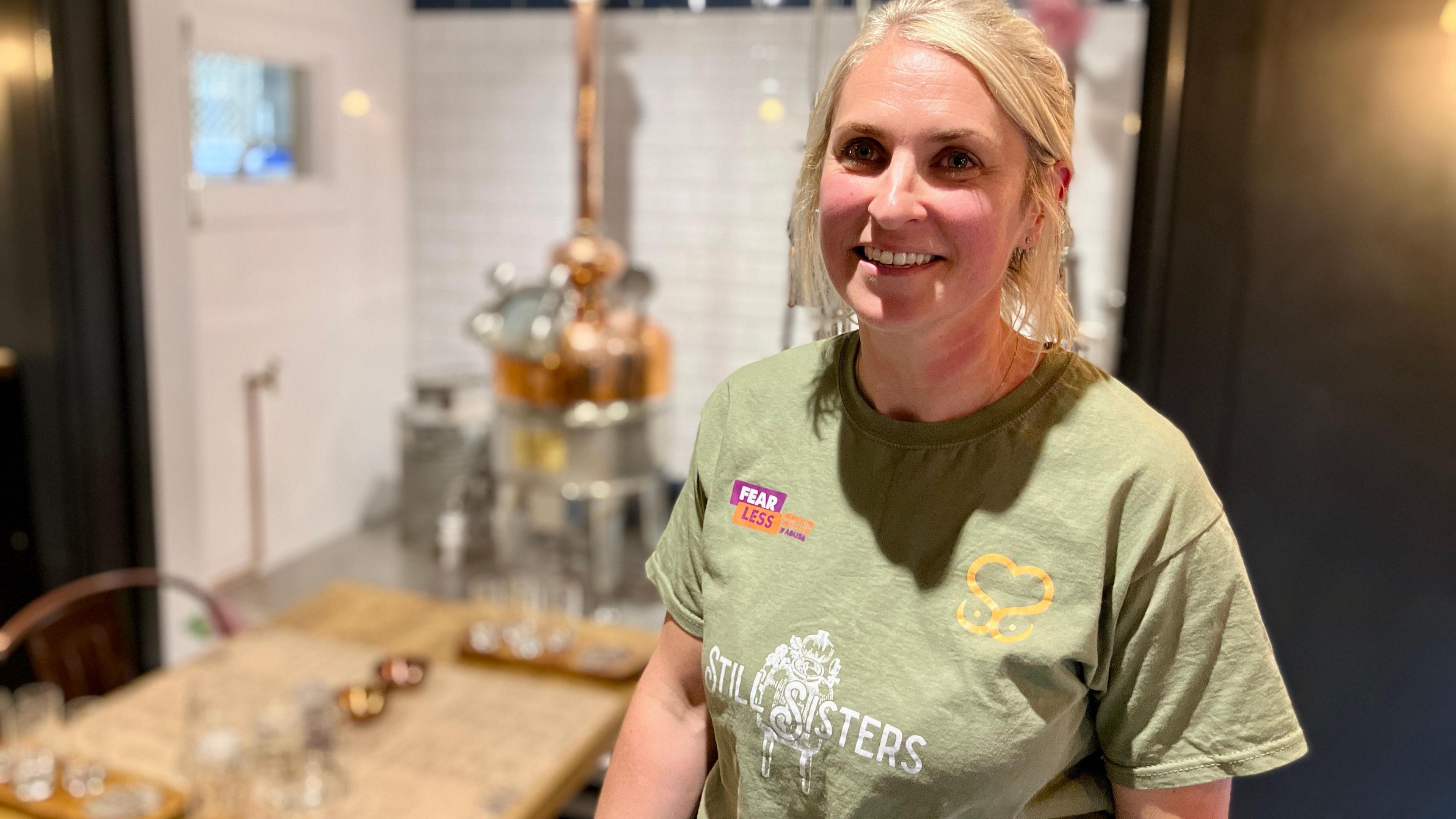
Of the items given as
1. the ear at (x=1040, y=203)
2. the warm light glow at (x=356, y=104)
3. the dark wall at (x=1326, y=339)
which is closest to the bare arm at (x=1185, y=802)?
the ear at (x=1040, y=203)

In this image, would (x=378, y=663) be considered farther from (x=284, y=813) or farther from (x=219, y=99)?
(x=219, y=99)

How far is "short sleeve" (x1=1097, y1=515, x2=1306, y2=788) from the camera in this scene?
2.72 ft

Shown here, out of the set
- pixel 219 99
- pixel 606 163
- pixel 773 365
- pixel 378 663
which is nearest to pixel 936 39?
pixel 773 365

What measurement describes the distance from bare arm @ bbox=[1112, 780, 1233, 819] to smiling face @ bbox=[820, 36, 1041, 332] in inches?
15.4

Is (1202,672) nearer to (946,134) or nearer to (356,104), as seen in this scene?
(946,134)

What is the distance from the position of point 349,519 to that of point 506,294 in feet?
4.89

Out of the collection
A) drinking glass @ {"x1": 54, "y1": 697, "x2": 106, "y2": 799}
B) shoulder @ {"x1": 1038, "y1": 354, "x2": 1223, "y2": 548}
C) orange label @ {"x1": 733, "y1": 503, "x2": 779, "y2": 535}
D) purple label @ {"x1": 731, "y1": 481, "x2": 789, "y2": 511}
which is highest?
shoulder @ {"x1": 1038, "y1": 354, "x2": 1223, "y2": 548}

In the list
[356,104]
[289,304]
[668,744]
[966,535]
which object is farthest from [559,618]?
[356,104]

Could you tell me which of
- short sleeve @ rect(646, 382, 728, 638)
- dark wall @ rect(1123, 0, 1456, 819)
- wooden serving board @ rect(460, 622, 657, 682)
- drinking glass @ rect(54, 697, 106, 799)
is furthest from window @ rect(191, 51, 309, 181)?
short sleeve @ rect(646, 382, 728, 638)

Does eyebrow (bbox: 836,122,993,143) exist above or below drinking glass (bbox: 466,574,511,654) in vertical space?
above

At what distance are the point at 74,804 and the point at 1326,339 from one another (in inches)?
84.7

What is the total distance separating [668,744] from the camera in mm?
1045

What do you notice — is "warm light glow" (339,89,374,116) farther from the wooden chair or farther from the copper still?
the wooden chair

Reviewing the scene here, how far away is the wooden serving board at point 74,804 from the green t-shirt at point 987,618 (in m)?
1.23
